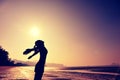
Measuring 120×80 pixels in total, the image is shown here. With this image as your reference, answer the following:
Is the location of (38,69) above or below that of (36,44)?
below

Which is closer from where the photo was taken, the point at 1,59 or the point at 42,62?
the point at 42,62

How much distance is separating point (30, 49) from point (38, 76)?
2.74ft

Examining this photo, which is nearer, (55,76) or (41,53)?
(41,53)

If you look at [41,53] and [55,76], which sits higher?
[41,53]

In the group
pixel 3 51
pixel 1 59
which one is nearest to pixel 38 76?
pixel 3 51

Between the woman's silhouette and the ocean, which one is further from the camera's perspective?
the ocean

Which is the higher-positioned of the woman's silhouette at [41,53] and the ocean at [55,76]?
the woman's silhouette at [41,53]

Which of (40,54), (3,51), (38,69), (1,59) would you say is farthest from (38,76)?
(1,59)

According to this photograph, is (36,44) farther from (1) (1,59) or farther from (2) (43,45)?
(1) (1,59)

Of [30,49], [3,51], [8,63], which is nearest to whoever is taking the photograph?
[30,49]

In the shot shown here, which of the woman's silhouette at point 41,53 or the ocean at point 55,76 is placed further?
the ocean at point 55,76

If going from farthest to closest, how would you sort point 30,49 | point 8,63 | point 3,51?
point 8,63
point 3,51
point 30,49

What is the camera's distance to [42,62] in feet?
20.1

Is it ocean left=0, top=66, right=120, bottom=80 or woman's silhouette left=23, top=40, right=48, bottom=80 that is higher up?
woman's silhouette left=23, top=40, right=48, bottom=80
